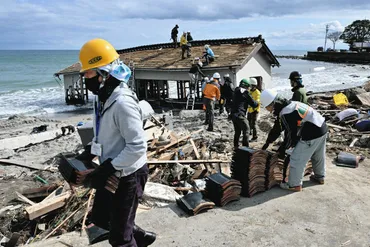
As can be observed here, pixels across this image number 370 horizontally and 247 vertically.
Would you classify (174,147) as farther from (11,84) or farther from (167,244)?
(11,84)

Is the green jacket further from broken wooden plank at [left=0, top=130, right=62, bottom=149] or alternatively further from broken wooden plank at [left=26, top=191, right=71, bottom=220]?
broken wooden plank at [left=0, top=130, right=62, bottom=149]

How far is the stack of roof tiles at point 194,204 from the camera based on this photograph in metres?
4.74

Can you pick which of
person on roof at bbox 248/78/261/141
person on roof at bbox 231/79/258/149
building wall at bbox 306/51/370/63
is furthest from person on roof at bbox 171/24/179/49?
building wall at bbox 306/51/370/63

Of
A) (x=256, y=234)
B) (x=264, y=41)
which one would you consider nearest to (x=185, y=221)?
(x=256, y=234)

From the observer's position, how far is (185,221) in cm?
459

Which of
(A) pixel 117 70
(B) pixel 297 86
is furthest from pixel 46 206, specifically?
(B) pixel 297 86

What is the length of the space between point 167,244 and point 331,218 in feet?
8.23

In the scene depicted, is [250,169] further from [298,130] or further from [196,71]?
[196,71]

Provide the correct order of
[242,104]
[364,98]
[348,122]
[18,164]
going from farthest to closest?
1. [364,98]
2. [348,122]
3. [18,164]
4. [242,104]

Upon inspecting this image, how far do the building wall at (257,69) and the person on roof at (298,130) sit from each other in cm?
1312

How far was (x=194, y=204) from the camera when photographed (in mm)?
4801

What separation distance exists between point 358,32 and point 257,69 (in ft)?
269

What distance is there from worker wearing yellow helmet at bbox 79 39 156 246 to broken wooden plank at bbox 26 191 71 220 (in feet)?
7.99

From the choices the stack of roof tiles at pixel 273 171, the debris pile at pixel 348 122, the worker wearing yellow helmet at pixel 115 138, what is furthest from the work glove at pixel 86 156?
the debris pile at pixel 348 122
